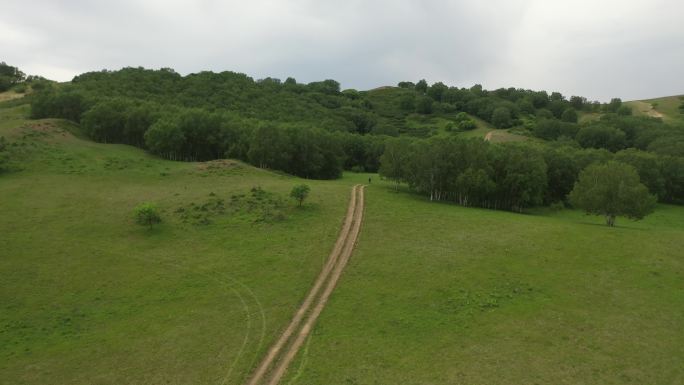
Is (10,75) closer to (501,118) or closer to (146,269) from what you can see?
(146,269)

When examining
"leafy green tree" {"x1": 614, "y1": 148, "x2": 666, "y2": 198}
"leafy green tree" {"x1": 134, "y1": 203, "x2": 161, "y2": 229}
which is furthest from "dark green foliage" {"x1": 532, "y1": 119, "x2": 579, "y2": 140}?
"leafy green tree" {"x1": 134, "y1": 203, "x2": 161, "y2": 229}

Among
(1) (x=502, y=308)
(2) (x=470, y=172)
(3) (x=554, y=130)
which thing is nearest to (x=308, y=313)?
(1) (x=502, y=308)

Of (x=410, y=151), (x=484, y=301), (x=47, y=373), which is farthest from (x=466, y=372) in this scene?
(x=410, y=151)

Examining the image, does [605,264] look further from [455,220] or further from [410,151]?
[410,151]

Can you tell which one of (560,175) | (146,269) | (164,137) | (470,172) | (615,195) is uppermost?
(164,137)

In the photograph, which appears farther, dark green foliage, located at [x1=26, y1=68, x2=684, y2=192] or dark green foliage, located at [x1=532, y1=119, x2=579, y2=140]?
dark green foliage, located at [x1=532, y1=119, x2=579, y2=140]

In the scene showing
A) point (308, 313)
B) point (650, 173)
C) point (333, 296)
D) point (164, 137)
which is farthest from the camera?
point (164, 137)

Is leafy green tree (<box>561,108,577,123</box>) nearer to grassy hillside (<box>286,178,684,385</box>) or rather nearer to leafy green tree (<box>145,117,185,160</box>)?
grassy hillside (<box>286,178,684,385</box>)
